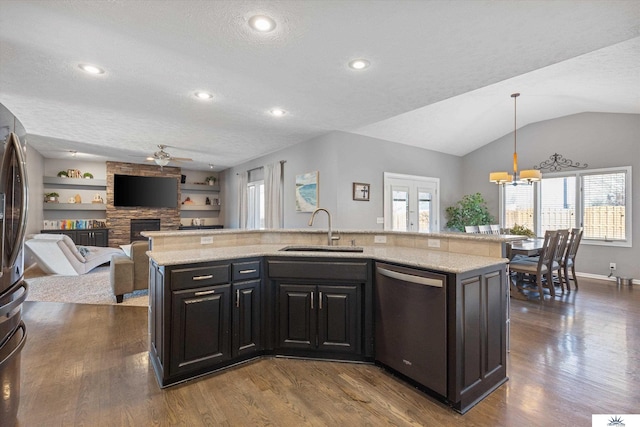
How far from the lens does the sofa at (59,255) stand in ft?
17.7

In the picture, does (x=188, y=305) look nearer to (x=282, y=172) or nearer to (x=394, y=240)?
(x=394, y=240)

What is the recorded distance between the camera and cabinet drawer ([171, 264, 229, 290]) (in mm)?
2242

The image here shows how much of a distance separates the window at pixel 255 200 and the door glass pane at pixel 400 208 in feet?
10.8

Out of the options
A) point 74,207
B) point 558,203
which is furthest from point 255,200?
point 558,203

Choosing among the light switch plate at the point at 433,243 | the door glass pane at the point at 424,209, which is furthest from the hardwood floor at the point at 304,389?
the door glass pane at the point at 424,209

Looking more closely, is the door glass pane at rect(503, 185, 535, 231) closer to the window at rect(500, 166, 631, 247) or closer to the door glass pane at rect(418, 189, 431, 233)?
the window at rect(500, 166, 631, 247)

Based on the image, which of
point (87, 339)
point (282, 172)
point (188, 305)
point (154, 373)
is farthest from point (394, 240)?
point (282, 172)

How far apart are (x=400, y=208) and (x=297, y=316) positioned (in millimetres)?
4096

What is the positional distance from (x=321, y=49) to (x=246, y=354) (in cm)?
261

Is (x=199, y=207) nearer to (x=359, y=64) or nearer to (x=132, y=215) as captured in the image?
(x=132, y=215)

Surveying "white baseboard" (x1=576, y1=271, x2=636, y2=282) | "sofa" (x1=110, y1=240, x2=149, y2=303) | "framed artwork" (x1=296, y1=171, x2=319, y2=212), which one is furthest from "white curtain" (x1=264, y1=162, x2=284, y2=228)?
"white baseboard" (x1=576, y1=271, x2=636, y2=282)

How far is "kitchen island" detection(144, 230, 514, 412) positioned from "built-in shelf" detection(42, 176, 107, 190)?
7102 mm

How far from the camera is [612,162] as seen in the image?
5.64 metres

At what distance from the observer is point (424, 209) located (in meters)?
6.74
